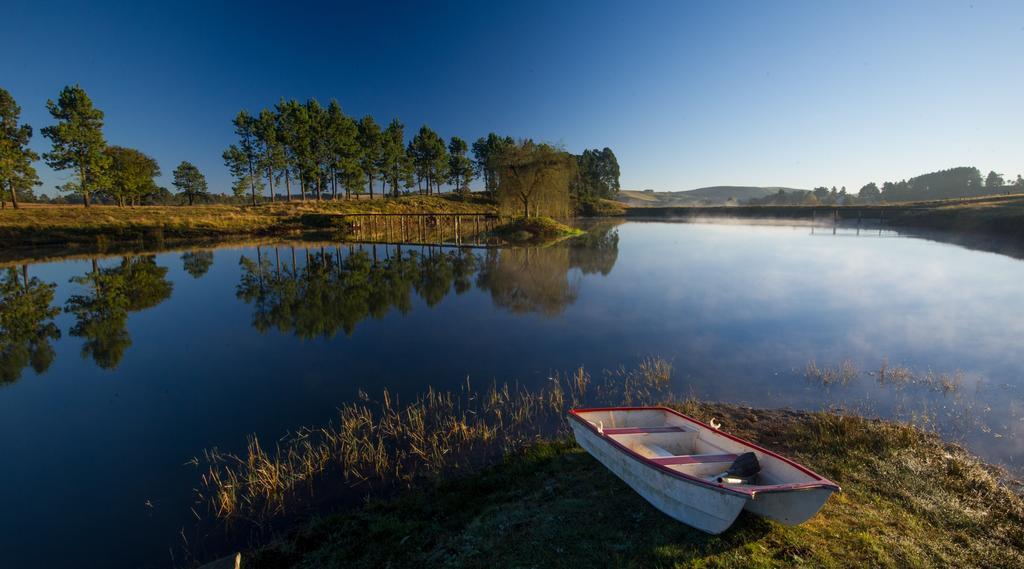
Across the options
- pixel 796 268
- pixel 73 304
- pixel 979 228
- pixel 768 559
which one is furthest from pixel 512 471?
pixel 979 228

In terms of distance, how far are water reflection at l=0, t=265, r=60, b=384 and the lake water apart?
112mm

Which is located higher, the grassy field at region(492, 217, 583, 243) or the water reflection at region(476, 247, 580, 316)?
the grassy field at region(492, 217, 583, 243)

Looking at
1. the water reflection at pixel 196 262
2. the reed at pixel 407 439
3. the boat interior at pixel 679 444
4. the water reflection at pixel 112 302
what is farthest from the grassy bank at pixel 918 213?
the water reflection at pixel 196 262

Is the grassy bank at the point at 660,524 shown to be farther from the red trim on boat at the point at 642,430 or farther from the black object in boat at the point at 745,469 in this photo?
the red trim on boat at the point at 642,430

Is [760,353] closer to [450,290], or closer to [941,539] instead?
[941,539]

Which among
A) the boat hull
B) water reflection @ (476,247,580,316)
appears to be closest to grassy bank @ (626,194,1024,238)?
water reflection @ (476,247,580,316)

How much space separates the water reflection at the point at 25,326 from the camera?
13.1m

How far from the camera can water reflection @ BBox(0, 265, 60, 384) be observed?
13.1 m

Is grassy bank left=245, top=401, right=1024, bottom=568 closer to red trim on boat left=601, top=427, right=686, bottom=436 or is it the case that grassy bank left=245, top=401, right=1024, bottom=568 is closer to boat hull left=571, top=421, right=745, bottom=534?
boat hull left=571, top=421, right=745, bottom=534

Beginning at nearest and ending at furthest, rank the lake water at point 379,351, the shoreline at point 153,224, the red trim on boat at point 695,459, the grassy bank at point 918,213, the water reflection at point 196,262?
the red trim on boat at point 695,459 → the lake water at point 379,351 → the water reflection at point 196,262 → the shoreline at point 153,224 → the grassy bank at point 918,213

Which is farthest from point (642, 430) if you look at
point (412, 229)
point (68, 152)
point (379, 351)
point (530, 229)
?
point (68, 152)

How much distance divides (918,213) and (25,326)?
311 feet

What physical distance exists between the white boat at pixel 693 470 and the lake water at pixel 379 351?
184 inches

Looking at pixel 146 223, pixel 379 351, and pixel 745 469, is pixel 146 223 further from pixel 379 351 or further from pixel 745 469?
pixel 745 469
